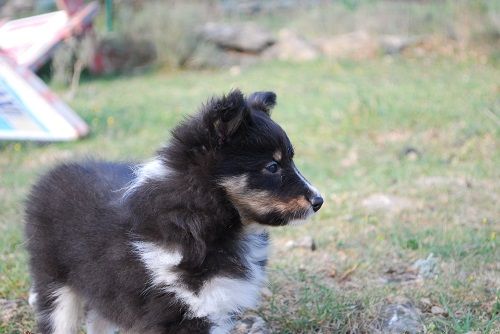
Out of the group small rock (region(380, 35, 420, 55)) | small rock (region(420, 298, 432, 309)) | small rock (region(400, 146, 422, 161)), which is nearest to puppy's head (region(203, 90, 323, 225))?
small rock (region(420, 298, 432, 309))

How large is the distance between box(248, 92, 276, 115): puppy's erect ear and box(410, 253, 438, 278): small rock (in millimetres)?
2061

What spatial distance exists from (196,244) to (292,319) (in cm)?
136

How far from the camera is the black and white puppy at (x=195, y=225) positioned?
10.8 feet

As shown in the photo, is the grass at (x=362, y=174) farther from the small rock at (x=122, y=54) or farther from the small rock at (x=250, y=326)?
the small rock at (x=122, y=54)

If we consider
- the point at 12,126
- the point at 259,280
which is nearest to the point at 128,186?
the point at 259,280

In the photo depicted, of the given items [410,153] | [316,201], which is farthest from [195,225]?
[410,153]

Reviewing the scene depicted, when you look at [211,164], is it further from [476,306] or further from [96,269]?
[476,306]

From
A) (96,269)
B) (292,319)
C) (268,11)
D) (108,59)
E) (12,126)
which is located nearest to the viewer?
(96,269)

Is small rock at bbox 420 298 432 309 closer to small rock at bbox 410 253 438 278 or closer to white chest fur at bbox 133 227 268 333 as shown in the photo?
small rock at bbox 410 253 438 278

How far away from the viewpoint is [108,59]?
16.5 m

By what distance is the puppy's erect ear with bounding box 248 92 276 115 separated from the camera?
3.81m

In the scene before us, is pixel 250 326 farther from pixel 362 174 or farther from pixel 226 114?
pixel 362 174

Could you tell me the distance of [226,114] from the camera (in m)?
3.31

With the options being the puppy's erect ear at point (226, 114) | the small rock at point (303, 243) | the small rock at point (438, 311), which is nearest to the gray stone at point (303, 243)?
the small rock at point (303, 243)
